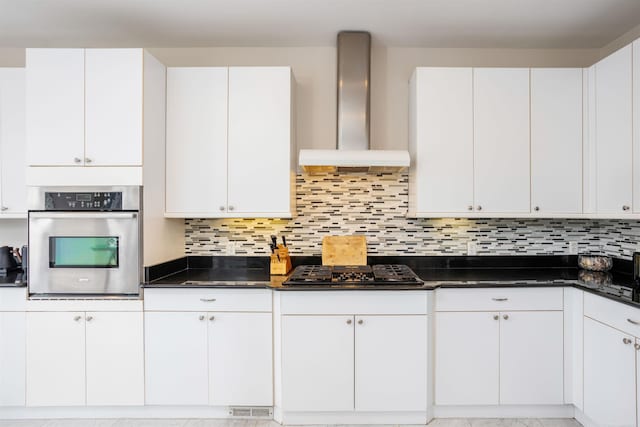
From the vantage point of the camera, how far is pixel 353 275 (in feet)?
8.08

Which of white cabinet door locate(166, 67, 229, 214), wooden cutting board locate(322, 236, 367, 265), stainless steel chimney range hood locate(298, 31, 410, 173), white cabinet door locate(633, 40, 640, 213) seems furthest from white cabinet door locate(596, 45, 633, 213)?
white cabinet door locate(166, 67, 229, 214)

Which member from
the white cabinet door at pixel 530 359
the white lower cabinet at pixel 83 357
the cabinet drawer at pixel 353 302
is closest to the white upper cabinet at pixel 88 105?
the white lower cabinet at pixel 83 357

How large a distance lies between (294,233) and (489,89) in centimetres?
168

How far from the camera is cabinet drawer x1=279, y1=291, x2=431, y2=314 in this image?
89.8 inches

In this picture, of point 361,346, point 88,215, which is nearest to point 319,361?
point 361,346

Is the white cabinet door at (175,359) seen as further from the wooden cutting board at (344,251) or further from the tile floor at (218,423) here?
the wooden cutting board at (344,251)

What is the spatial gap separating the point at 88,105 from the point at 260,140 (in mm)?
1040

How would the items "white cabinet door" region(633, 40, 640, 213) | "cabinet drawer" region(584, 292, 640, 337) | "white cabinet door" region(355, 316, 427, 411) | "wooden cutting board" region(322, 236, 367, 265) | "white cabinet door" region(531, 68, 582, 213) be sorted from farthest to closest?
"wooden cutting board" region(322, 236, 367, 265), "white cabinet door" region(531, 68, 582, 213), "white cabinet door" region(355, 316, 427, 411), "white cabinet door" region(633, 40, 640, 213), "cabinet drawer" region(584, 292, 640, 337)

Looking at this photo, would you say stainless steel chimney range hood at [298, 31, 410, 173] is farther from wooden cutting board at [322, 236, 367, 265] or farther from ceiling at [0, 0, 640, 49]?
wooden cutting board at [322, 236, 367, 265]

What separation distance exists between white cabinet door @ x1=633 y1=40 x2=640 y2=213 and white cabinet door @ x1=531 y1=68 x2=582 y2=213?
0.40 m

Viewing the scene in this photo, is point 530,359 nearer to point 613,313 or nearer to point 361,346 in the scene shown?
point 613,313

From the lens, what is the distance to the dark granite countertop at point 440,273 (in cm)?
230

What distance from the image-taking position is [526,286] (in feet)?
7.71

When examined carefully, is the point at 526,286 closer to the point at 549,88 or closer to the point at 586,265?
the point at 586,265
